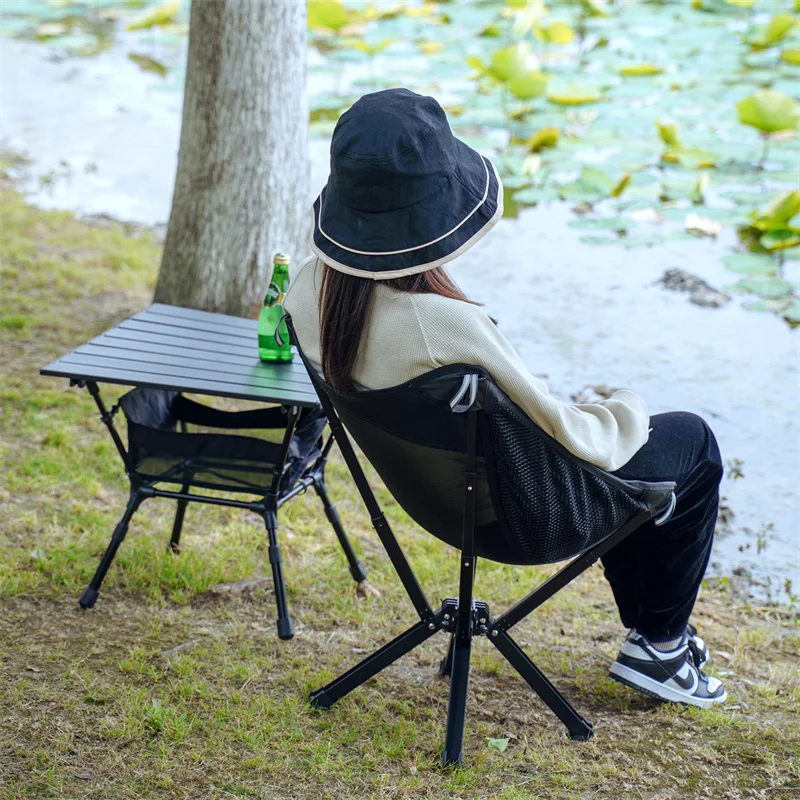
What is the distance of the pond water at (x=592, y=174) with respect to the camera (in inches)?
174

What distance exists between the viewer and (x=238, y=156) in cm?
405

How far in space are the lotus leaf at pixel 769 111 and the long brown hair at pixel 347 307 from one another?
15.4 feet

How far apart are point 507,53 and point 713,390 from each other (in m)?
3.58

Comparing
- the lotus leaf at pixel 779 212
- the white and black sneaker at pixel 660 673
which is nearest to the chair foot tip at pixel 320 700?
the white and black sneaker at pixel 660 673

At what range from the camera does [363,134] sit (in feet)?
5.72

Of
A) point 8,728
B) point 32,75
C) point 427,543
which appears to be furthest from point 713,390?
point 32,75

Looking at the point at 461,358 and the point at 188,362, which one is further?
the point at 188,362

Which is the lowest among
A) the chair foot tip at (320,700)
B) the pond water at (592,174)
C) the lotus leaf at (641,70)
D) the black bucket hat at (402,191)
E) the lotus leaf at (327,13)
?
the pond water at (592,174)

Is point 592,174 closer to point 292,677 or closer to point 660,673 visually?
point 660,673

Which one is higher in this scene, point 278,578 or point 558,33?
point 558,33

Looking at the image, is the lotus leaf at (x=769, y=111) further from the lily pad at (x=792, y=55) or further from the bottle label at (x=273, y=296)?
the bottle label at (x=273, y=296)

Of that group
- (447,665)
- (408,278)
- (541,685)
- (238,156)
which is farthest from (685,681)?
(238,156)

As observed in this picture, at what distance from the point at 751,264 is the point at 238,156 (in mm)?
2819

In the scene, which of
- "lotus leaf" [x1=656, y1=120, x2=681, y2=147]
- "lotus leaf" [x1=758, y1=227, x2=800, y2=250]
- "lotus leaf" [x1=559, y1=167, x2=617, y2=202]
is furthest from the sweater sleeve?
"lotus leaf" [x1=656, y1=120, x2=681, y2=147]
